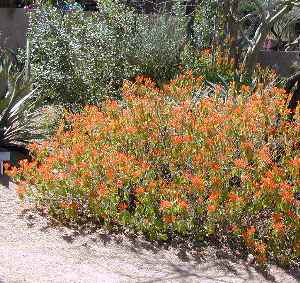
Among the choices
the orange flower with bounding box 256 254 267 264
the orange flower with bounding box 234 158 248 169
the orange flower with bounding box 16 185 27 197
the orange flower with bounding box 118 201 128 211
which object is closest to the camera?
the orange flower with bounding box 256 254 267 264

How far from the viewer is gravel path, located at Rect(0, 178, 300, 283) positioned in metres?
5.18

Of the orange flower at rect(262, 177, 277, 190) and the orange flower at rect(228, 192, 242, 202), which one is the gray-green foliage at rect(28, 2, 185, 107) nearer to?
the orange flower at rect(228, 192, 242, 202)

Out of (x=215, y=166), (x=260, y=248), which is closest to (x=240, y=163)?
(x=215, y=166)

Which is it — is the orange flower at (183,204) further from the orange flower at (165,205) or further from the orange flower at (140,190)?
the orange flower at (140,190)

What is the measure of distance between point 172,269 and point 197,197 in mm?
671

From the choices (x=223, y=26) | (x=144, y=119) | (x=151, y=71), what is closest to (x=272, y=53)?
(x=223, y=26)

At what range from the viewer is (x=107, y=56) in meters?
9.93

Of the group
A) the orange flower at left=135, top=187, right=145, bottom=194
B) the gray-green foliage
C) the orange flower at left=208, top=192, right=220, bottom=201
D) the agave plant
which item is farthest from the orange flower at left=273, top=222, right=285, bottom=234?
the gray-green foliage

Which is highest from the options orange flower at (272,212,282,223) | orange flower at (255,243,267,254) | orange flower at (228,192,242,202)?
orange flower at (228,192,242,202)

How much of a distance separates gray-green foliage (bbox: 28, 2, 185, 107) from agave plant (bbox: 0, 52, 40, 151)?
83 cm

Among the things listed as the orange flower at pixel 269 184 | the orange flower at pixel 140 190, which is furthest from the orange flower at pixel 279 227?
the orange flower at pixel 140 190

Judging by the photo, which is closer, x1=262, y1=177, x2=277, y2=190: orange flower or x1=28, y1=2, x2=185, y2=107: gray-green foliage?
x1=262, y1=177, x2=277, y2=190: orange flower

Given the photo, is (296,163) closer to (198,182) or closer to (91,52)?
(198,182)

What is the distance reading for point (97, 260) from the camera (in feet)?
18.0
